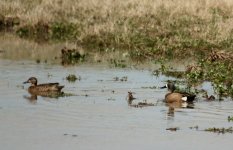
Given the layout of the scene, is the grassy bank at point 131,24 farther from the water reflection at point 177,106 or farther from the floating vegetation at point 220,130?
the floating vegetation at point 220,130

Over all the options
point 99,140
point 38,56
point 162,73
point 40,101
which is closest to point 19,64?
point 38,56

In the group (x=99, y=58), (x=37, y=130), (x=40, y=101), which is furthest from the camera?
(x=99, y=58)

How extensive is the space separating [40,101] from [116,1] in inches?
831

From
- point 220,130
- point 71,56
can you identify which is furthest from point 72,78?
point 220,130

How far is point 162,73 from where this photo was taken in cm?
2584

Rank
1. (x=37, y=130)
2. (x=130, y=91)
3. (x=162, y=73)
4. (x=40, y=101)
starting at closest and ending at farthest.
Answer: (x=37, y=130), (x=40, y=101), (x=130, y=91), (x=162, y=73)

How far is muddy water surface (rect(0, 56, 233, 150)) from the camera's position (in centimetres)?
1510

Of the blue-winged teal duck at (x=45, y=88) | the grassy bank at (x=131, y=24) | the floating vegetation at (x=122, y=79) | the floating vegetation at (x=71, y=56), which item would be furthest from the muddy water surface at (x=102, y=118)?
the grassy bank at (x=131, y=24)

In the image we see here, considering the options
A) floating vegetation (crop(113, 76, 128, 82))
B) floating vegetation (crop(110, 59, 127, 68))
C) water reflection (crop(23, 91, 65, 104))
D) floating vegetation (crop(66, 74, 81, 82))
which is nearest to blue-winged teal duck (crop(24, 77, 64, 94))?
water reflection (crop(23, 91, 65, 104))

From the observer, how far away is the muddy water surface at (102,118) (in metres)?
15.1

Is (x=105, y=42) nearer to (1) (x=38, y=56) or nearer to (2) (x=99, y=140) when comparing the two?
(1) (x=38, y=56)

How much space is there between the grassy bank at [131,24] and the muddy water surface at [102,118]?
591cm

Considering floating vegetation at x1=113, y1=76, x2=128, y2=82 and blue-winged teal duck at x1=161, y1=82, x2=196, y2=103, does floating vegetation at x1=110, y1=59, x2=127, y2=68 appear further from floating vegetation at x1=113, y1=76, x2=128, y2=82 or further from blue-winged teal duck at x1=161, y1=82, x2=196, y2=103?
blue-winged teal duck at x1=161, y1=82, x2=196, y2=103

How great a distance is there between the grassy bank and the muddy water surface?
5.91 metres
